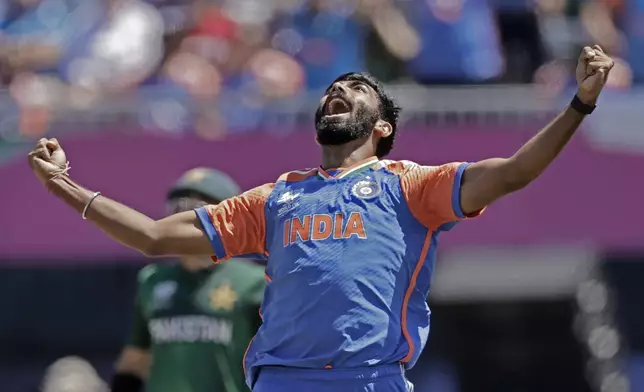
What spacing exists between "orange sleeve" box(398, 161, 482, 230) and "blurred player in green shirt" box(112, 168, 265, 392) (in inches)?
79.5

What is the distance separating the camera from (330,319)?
4527 millimetres

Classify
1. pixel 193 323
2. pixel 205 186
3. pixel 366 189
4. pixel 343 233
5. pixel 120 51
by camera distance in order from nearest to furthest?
pixel 343 233 → pixel 366 189 → pixel 193 323 → pixel 205 186 → pixel 120 51

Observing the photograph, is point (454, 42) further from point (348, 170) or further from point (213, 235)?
point (213, 235)

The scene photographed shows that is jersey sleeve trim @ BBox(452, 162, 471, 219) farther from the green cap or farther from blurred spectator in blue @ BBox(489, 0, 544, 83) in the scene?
blurred spectator in blue @ BBox(489, 0, 544, 83)

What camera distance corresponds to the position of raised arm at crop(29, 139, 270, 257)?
4824 millimetres

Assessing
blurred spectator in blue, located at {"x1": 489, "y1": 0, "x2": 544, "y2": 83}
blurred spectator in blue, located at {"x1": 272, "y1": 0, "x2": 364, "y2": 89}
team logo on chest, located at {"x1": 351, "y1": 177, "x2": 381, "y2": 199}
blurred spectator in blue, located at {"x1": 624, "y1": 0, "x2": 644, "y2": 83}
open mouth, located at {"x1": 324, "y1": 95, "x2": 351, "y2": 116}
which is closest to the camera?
team logo on chest, located at {"x1": 351, "y1": 177, "x2": 381, "y2": 199}

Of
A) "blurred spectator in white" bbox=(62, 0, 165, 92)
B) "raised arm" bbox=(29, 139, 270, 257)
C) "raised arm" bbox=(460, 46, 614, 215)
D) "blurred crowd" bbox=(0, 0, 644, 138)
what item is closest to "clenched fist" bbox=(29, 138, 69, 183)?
"raised arm" bbox=(29, 139, 270, 257)

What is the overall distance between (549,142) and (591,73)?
28cm

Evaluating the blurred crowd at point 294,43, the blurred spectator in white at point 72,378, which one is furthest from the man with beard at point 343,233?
the blurred crowd at point 294,43

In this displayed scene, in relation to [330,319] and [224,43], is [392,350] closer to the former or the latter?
[330,319]

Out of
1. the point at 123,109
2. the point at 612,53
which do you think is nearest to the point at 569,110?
the point at 123,109

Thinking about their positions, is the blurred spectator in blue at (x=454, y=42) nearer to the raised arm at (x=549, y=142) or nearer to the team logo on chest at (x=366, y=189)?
the team logo on chest at (x=366, y=189)

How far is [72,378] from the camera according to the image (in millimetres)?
7750

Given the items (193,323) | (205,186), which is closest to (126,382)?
(193,323)
